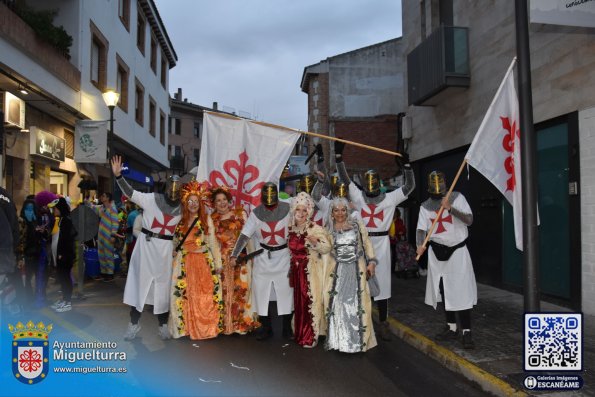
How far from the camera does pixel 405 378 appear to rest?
5.08m

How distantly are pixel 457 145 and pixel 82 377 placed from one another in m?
9.55

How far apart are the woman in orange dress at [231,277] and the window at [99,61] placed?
1263cm

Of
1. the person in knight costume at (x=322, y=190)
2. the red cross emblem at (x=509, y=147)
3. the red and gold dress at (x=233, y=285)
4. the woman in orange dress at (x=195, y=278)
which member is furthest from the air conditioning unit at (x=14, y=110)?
the red cross emblem at (x=509, y=147)

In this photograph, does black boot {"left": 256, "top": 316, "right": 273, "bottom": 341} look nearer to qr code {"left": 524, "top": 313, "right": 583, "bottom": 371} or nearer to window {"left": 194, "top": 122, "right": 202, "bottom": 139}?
qr code {"left": 524, "top": 313, "right": 583, "bottom": 371}

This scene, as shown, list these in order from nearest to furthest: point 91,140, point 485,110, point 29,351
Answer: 1. point 29,351
2. point 485,110
3. point 91,140

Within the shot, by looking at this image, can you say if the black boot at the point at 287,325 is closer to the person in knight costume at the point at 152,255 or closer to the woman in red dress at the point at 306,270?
the woman in red dress at the point at 306,270

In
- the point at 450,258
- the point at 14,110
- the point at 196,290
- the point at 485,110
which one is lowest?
the point at 196,290

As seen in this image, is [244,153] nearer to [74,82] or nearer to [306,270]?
[306,270]

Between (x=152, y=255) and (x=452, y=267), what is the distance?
3671 mm

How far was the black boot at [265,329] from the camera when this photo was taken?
6.41m

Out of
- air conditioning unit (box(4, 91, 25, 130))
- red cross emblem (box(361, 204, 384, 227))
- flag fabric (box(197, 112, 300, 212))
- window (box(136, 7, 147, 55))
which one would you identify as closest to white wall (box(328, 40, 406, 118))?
window (box(136, 7, 147, 55))

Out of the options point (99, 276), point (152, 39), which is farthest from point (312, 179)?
point (152, 39)

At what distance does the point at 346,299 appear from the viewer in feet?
19.1

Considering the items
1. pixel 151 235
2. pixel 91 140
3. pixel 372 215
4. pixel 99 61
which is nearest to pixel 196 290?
pixel 151 235
